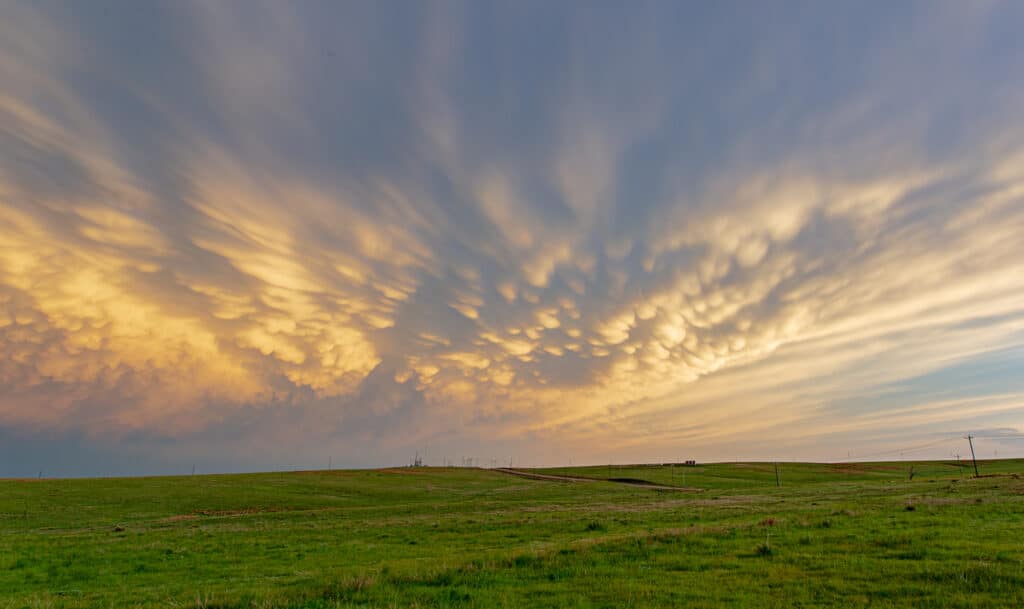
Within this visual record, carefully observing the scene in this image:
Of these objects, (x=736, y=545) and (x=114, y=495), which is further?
(x=114, y=495)

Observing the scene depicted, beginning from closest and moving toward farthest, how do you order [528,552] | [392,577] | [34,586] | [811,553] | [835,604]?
[835,604] < [392,577] < [811,553] < [528,552] < [34,586]

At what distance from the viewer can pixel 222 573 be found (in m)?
23.1

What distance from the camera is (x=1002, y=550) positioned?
1683 centimetres

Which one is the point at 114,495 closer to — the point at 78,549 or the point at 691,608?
the point at 78,549

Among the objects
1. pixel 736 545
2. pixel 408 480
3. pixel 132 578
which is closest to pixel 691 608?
pixel 736 545

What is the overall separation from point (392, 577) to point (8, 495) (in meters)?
90.9

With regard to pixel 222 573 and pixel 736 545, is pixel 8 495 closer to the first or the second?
pixel 222 573

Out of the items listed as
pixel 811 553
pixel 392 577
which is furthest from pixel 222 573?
pixel 811 553

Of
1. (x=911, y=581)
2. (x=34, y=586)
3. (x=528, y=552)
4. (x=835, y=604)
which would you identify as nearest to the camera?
(x=835, y=604)

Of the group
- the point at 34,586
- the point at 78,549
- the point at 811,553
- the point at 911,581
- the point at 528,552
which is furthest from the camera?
the point at 78,549

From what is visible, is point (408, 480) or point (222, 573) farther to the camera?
point (408, 480)

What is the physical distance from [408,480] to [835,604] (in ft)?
392

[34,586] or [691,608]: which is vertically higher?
[691,608]

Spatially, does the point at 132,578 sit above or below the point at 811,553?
below
